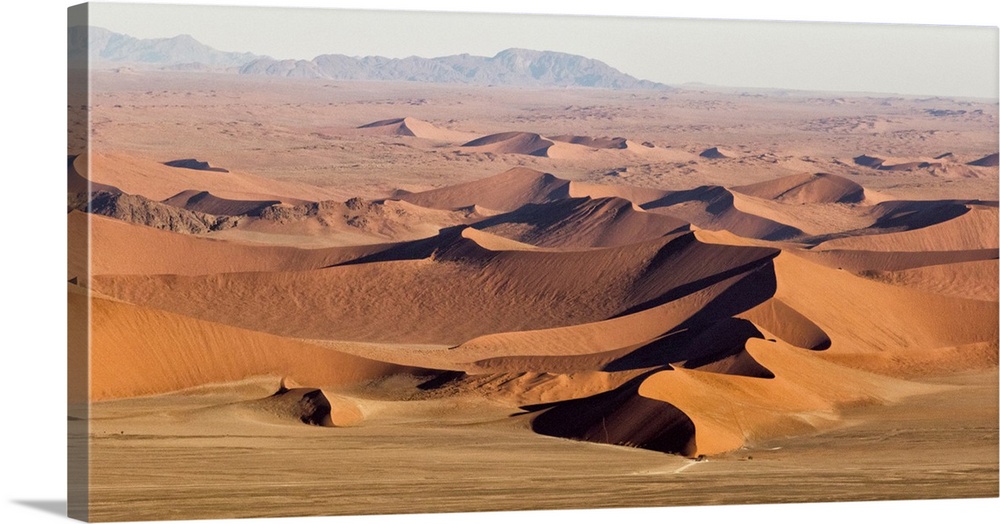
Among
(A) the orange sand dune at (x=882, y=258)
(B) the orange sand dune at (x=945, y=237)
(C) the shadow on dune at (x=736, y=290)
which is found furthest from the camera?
(A) the orange sand dune at (x=882, y=258)

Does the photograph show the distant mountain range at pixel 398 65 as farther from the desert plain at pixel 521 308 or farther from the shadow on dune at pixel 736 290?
the shadow on dune at pixel 736 290

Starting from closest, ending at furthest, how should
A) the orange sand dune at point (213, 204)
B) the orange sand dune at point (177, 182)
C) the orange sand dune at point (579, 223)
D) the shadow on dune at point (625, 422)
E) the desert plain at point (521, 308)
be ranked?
the desert plain at point (521, 308) → the shadow on dune at point (625, 422) → the orange sand dune at point (177, 182) → the orange sand dune at point (579, 223) → the orange sand dune at point (213, 204)

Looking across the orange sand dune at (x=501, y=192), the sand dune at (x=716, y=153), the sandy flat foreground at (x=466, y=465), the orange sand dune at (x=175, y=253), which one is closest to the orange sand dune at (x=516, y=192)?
the orange sand dune at (x=501, y=192)

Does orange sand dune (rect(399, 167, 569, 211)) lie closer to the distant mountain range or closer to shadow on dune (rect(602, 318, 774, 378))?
the distant mountain range

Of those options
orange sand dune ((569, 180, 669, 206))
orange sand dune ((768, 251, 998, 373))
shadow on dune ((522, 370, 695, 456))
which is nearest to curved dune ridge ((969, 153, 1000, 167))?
orange sand dune ((768, 251, 998, 373))

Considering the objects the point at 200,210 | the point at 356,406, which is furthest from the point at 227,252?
the point at 356,406
